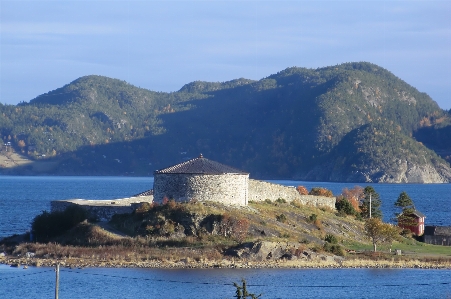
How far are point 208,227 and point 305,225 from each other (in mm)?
9043

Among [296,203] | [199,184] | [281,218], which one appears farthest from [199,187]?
[296,203]

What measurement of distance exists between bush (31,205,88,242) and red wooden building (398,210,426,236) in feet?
93.7

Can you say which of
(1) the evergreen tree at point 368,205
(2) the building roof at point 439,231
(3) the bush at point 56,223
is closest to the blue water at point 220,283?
(3) the bush at point 56,223

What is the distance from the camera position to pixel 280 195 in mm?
69625

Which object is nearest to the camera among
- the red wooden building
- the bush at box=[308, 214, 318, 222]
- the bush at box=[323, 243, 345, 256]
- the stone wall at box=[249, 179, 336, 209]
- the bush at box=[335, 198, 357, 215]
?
the bush at box=[323, 243, 345, 256]

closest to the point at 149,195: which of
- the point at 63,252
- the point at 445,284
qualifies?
the point at 63,252

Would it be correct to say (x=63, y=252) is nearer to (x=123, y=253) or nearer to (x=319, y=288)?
(x=123, y=253)

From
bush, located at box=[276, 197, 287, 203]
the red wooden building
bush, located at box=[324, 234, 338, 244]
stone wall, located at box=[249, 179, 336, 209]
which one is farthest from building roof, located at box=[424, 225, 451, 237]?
bush, located at box=[324, 234, 338, 244]

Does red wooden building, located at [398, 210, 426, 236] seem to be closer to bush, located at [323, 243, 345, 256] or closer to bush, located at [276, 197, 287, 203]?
bush, located at [276, 197, 287, 203]

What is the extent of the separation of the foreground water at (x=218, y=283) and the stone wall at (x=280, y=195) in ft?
47.4

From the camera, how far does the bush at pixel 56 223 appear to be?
57125 millimetres

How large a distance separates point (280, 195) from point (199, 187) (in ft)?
39.9

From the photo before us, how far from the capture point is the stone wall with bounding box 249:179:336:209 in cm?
6612

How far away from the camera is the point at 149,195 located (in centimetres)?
7038
